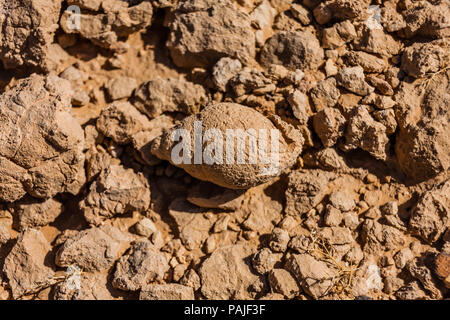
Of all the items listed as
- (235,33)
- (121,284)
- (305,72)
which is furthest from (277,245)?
(235,33)

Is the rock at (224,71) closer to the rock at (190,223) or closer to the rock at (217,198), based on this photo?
the rock at (217,198)

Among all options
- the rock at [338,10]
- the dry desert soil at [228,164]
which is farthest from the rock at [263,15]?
the rock at [338,10]

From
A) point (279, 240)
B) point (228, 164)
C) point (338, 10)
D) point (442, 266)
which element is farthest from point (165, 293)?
point (338, 10)

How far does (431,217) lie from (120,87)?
248cm

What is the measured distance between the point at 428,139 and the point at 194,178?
1.68 m

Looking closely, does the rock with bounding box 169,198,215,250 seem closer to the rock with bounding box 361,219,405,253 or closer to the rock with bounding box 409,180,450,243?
the rock with bounding box 361,219,405,253

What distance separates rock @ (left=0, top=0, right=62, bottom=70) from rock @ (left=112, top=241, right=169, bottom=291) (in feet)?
5.28

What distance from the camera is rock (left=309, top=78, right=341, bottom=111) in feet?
10.5

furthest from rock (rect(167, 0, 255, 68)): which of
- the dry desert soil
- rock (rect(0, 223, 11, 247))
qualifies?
rock (rect(0, 223, 11, 247))

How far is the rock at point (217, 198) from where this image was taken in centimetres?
316

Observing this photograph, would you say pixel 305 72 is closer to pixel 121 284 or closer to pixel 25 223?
pixel 121 284

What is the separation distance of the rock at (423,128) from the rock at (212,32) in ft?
3.97

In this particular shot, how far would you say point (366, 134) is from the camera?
3053mm

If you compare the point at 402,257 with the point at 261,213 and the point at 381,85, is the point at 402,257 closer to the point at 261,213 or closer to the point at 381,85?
the point at 261,213
